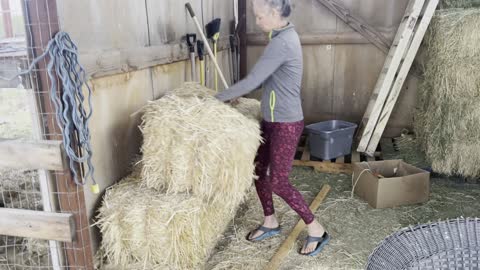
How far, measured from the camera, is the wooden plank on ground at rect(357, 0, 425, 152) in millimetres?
3807

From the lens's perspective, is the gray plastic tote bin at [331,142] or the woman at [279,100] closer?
the woman at [279,100]

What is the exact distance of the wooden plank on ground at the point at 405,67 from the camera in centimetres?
369

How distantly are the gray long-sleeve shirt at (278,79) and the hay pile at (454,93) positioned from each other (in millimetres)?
1756

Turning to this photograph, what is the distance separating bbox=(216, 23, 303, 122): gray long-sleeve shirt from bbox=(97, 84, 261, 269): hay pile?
0.19 meters

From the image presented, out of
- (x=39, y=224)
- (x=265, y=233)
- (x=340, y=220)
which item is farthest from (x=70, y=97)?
(x=340, y=220)

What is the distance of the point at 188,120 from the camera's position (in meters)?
2.03

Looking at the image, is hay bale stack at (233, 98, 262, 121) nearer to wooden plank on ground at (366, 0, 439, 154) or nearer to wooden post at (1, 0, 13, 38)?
wooden post at (1, 0, 13, 38)

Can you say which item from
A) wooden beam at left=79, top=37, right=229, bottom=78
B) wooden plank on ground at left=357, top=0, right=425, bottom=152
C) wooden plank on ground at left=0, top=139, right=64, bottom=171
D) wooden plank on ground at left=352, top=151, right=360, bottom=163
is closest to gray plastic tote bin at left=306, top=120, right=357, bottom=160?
wooden plank on ground at left=352, top=151, right=360, bottom=163

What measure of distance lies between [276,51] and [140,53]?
2.74ft

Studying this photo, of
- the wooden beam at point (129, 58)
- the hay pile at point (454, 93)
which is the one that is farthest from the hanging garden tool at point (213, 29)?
the hay pile at point (454, 93)

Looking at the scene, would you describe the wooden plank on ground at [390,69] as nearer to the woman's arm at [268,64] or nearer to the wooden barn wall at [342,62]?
the wooden barn wall at [342,62]

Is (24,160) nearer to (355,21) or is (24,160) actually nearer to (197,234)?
(197,234)

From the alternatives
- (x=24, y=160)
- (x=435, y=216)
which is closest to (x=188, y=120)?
(x=24, y=160)

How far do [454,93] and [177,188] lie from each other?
2.58 m
